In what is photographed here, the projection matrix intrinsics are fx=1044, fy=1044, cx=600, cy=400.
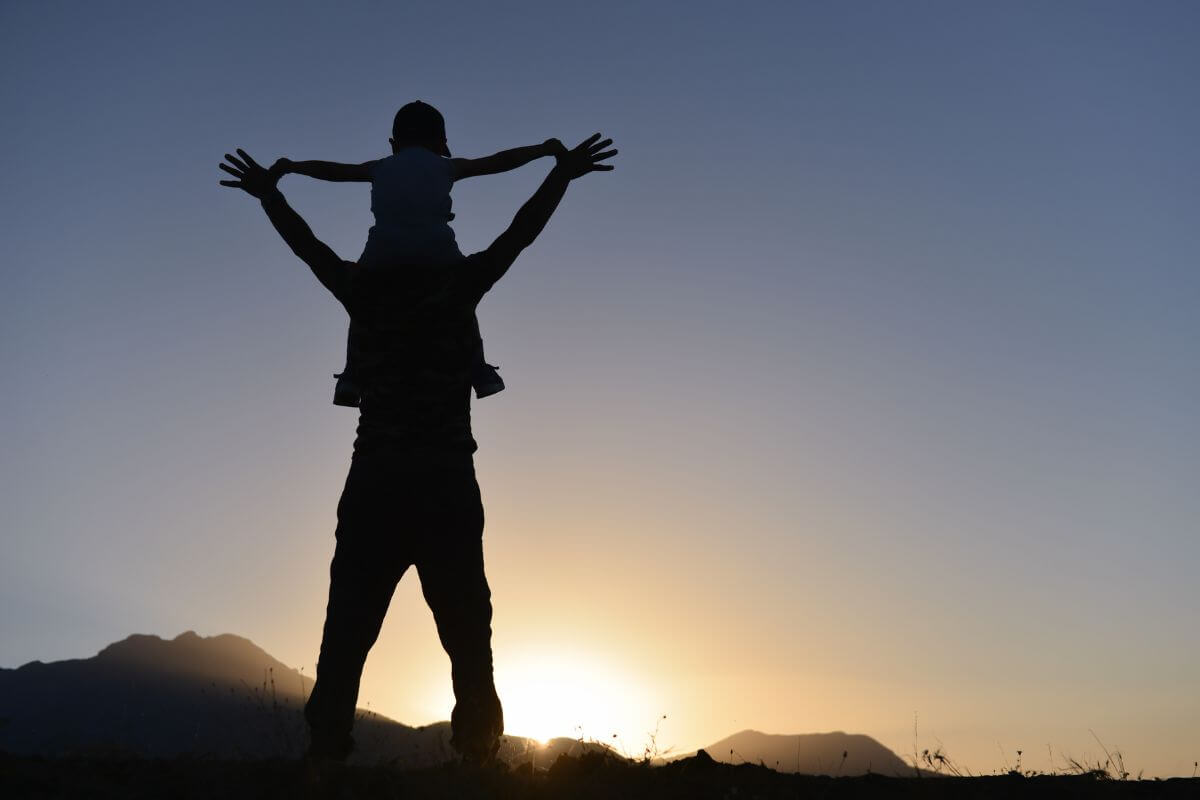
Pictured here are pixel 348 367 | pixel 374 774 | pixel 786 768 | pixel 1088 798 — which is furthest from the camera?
pixel 786 768

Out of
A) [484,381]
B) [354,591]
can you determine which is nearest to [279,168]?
[484,381]

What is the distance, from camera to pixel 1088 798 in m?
6.70

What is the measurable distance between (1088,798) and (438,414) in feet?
15.8

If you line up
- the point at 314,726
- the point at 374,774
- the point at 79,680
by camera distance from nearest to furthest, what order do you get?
the point at 374,774 < the point at 314,726 < the point at 79,680

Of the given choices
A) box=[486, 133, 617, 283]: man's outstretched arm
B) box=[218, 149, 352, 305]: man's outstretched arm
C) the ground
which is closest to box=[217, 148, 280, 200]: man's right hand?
box=[218, 149, 352, 305]: man's outstretched arm

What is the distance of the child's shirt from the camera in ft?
20.2

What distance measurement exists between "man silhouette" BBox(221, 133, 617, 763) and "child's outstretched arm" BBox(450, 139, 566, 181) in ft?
1.71

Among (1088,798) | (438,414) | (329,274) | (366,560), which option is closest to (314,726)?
(366,560)

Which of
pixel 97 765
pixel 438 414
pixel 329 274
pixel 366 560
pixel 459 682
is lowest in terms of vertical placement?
pixel 97 765

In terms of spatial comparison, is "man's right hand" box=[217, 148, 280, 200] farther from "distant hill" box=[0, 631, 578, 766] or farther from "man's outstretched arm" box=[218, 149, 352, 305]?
"distant hill" box=[0, 631, 578, 766]

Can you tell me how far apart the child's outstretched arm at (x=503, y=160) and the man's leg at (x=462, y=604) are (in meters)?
1.83

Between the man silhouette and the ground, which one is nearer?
the ground

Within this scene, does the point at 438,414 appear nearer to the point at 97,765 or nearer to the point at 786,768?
the point at 97,765

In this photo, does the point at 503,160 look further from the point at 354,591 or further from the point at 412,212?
the point at 354,591
